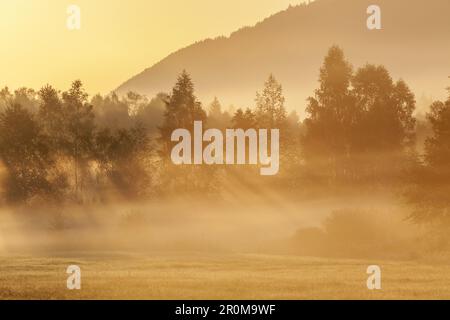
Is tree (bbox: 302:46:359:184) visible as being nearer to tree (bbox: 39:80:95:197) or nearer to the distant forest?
the distant forest

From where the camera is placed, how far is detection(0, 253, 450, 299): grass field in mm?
35625

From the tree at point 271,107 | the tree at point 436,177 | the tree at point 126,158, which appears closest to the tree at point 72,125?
the tree at point 126,158

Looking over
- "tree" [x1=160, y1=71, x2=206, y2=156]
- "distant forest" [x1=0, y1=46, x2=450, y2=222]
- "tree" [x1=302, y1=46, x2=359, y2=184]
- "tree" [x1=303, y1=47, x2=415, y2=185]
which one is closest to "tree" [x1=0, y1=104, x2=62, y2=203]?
"distant forest" [x1=0, y1=46, x2=450, y2=222]

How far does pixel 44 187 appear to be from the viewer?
82938mm

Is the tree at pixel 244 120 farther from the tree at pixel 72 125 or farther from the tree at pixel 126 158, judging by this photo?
the tree at pixel 72 125

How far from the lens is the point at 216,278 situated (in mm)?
41750

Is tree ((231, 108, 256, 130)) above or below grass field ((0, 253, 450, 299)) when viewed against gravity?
above

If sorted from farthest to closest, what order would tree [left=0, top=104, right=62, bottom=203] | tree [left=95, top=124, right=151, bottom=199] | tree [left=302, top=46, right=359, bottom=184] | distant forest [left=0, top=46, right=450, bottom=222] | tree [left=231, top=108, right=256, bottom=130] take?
1. tree [left=302, top=46, right=359, bottom=184]
2. tree [left=0, top=104, right=62, bottom=203]
3. distant forest [left=0, top=46, right=450, bottom=222]
4. tree [left=231, top=108, right=256, bottom=130]
5. tree [left=95, top=124, right=151, bottom=199]

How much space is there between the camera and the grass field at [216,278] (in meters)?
35.6

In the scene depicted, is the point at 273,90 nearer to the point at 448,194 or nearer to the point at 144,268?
the point at 448,194

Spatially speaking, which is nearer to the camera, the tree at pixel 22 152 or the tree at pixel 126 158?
the tree at pixel 126 158

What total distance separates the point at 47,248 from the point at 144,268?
20.6 metres
